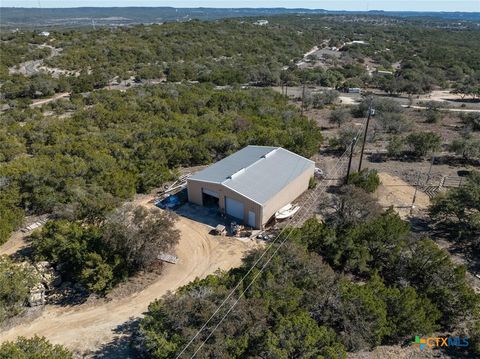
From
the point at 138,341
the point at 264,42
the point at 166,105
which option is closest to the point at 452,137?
the point at 166,105

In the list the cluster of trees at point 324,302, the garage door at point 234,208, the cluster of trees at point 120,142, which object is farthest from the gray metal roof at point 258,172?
the cluster of trees at point 324,302

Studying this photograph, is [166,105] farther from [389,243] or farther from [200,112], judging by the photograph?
[389,243]

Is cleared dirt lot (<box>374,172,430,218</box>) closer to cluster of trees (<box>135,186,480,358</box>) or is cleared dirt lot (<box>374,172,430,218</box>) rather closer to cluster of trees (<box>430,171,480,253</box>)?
cluster of trees (<box>430,171,480,253</box>)

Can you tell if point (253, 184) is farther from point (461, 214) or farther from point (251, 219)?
point (461, 214)

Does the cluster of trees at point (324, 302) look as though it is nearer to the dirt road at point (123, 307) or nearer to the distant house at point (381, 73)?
the dirt road at point (123, 307)

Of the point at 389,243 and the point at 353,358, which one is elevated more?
the point at 389,243

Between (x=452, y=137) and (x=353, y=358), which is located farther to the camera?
(x=452, y=137)

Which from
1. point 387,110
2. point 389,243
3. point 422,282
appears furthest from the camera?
point 387,110
